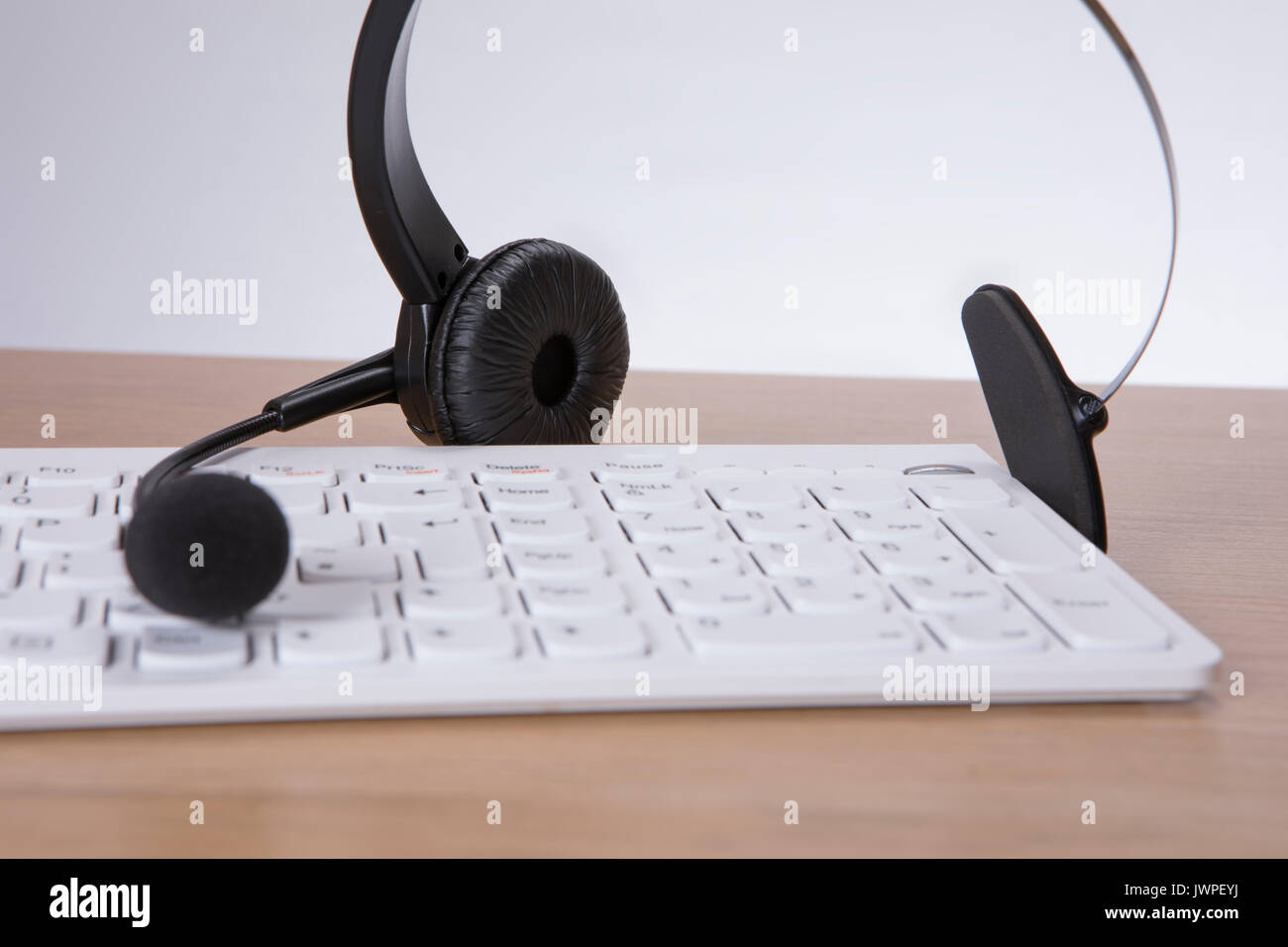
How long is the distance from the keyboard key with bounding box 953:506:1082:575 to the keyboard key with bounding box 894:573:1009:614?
0.02m

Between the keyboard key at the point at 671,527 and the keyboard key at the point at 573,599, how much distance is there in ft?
0.16

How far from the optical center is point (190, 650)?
0.99 feet

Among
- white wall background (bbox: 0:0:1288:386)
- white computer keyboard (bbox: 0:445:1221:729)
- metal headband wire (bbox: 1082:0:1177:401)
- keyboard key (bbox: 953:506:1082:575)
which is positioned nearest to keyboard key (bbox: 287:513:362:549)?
white computer keyboard (bbox: 0:445:1221:729)

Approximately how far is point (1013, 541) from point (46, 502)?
1.12ft

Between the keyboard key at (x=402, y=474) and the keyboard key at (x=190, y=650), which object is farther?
the keyboard key at (x=402, y=474)

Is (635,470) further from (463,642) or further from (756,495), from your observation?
(463,642)

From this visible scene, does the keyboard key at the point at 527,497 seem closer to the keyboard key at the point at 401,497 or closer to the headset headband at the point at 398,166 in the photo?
the keyboard key at the point at 401,497

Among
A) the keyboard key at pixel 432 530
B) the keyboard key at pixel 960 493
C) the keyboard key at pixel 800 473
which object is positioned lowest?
the keyboard key at pixel 432 530

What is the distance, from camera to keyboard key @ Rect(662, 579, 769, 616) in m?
0.34

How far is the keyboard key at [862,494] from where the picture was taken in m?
0.45

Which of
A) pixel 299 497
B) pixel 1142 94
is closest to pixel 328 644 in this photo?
pixel 299 497

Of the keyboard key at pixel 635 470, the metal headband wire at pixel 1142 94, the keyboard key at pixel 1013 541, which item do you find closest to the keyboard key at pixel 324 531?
the keyboard key at pixel 635 470
